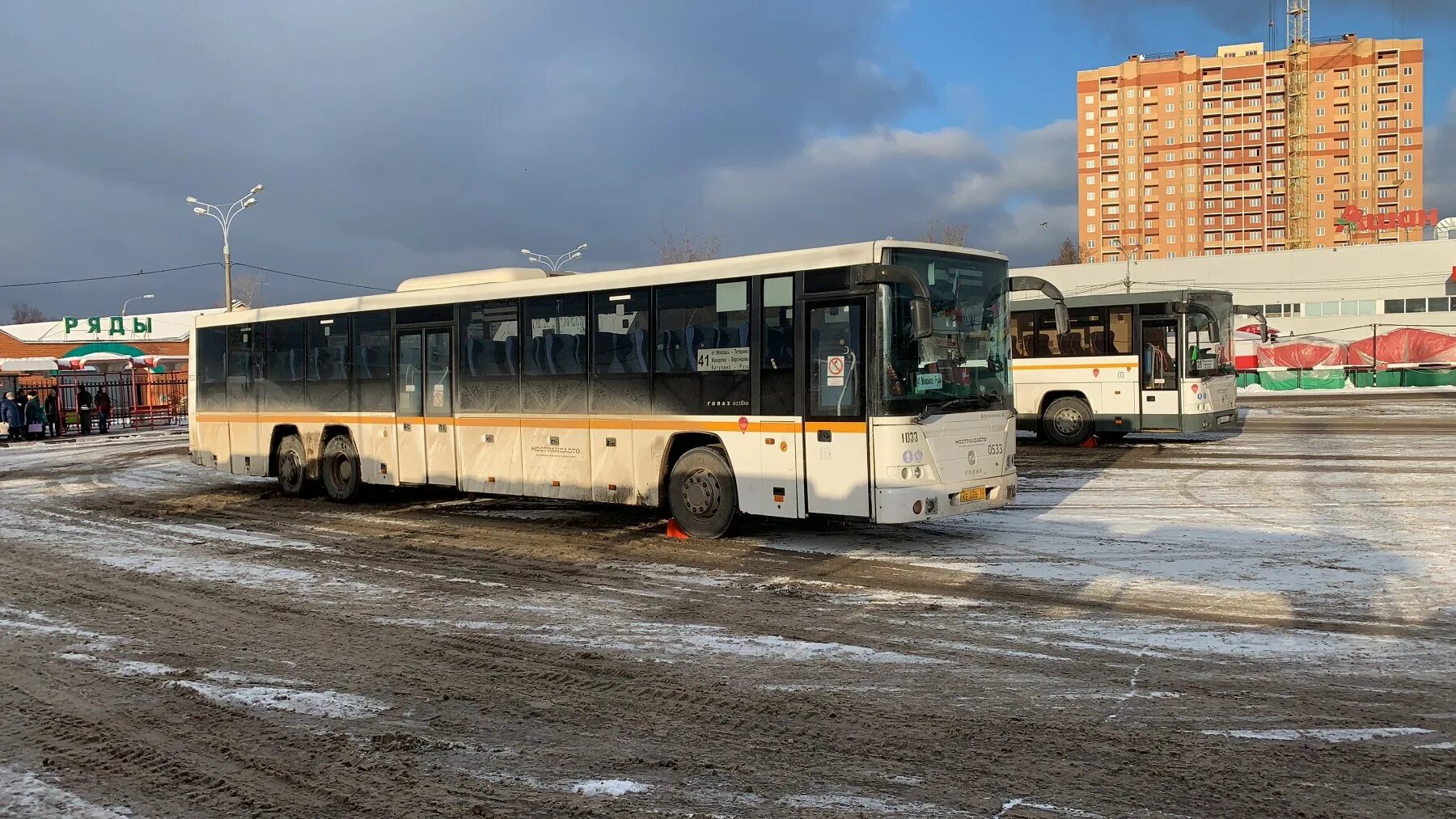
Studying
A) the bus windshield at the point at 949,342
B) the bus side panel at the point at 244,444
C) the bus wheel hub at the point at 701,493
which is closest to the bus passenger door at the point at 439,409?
the bus wheel hub at the point at 701,493

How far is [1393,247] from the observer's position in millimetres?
62594

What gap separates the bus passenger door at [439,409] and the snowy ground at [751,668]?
1770mm

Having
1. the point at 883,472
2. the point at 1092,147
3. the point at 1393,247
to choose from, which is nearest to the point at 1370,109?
the point at 1092,147

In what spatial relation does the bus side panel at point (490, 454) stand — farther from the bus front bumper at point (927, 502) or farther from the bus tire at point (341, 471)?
the bus front bumper at point (927, 502)

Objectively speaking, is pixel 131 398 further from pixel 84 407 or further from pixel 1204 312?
pixel 1204 312

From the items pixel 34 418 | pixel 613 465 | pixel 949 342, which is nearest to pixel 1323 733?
pixel 949 342

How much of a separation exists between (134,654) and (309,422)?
9641mm

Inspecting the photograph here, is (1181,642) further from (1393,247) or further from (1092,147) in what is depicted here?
(1092,147)

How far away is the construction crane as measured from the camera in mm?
120312

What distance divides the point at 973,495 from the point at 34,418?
3595 centimetres

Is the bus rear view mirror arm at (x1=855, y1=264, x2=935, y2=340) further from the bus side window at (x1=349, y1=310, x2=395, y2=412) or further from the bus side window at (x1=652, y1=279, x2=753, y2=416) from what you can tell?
the bus side window at (x1=349, y1=310, x2=395, y2=412)

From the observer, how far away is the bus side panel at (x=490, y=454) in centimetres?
1334

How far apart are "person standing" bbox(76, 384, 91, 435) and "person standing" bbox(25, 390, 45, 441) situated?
3.89 ft

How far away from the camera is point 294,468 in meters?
16.7
